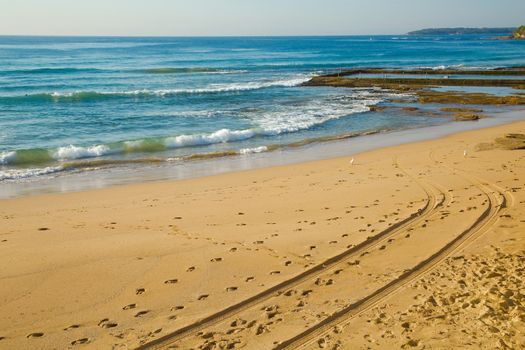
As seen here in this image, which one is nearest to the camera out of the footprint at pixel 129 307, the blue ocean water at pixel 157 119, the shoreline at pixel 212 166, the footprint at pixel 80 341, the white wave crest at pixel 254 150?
the footprint at pixel 80 341

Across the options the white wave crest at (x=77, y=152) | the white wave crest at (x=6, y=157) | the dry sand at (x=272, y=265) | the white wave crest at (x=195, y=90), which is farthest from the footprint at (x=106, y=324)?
the white wave crest at (x=195, y=90)

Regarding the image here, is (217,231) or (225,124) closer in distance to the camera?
(217,231)

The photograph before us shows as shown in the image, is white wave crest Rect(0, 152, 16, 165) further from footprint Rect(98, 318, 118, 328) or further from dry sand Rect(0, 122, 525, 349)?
footprint Rect(98, 318, 118, 328)

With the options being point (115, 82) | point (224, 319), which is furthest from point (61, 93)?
point (224, 319)

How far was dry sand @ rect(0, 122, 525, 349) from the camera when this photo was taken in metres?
5.21

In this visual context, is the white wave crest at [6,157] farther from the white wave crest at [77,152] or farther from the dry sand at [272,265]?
the dry sand at [272,265]

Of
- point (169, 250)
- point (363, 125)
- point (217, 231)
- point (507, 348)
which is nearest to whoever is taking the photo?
point (507, 348)

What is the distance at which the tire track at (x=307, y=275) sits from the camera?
519 centimetres

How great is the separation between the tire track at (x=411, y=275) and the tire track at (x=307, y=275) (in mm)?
863

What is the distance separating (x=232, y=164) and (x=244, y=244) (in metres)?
7.32

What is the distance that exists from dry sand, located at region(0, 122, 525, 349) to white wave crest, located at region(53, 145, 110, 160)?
4.82 m

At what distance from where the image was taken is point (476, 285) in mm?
6031

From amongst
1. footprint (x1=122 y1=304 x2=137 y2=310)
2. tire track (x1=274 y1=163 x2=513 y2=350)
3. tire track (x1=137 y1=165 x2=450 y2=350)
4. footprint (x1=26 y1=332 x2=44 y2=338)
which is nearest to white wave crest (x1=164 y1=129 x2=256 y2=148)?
tire track (x1=137 y1=165 x2=450 y2=350)

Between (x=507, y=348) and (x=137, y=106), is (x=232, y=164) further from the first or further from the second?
(x=137, y=106)
